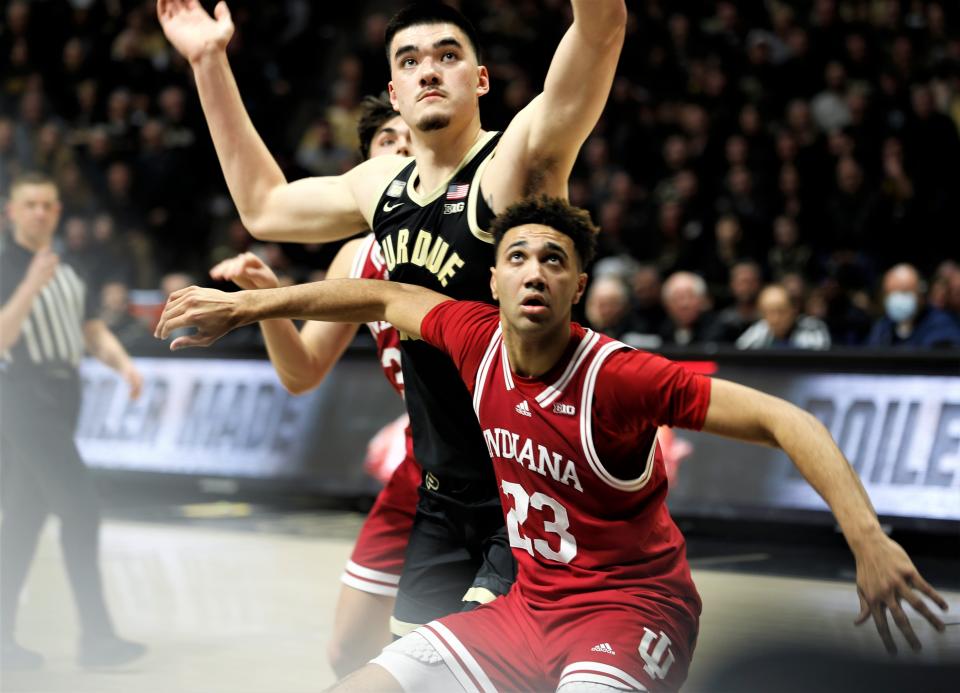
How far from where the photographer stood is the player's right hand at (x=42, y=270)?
6430mm

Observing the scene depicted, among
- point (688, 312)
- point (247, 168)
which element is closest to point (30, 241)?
point (247, 168)

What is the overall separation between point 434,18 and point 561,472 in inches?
56.4

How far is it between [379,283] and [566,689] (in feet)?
4.29

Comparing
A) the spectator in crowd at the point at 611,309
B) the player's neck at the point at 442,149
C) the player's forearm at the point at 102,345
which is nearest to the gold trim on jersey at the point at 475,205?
the player's neck at the point at 442,149

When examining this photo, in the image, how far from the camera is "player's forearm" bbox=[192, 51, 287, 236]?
4.26m

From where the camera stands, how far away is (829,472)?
3010 mm

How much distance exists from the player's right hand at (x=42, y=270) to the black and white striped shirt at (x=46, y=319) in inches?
8.4

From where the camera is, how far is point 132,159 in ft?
51.3

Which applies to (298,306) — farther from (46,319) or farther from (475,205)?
(46,319)

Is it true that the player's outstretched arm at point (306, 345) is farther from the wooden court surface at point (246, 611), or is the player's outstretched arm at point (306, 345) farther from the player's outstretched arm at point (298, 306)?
the wooden court surface at point (246, 611)

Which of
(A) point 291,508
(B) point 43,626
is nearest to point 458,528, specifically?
(B) point 43,626

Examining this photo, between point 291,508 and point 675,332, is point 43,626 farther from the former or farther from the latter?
point 675,332

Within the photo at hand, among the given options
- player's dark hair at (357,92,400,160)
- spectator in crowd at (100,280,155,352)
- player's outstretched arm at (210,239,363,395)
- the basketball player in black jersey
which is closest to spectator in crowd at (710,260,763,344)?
spectator in crowd at (100,280,155,352)

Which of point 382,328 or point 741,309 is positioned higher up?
point 382,328
